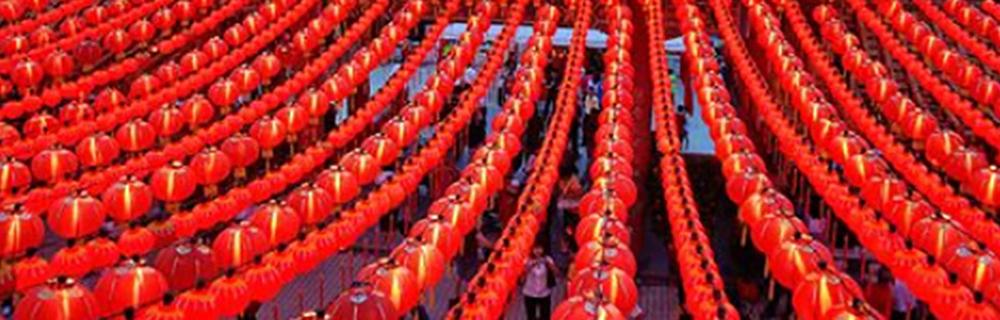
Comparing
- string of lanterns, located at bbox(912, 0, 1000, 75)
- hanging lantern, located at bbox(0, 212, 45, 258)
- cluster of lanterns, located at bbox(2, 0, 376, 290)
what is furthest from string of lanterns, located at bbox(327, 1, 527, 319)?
string of lanterns, located at bbox(912, 0, 1000, 75)

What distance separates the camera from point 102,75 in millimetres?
13906

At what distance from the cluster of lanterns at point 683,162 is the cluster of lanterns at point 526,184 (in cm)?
92

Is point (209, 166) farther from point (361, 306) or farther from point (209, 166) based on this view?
point (361, 306)

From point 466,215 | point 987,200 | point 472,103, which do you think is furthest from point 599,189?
point 472,103

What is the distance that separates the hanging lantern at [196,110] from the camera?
40.5ft

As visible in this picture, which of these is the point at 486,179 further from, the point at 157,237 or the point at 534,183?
the point at 157,237

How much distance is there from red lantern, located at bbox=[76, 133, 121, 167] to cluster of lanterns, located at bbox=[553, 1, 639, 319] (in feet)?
12.3

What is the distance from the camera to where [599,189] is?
408 inches

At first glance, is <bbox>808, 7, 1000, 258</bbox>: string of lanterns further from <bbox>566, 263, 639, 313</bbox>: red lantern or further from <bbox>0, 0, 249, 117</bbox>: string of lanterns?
<bbox>0, 0, 249, 117</bbox>: string of lanterns

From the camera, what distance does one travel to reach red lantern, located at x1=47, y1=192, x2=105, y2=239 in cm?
980

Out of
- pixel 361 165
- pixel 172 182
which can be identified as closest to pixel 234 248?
pixel 172 182

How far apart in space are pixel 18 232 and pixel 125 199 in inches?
39.2

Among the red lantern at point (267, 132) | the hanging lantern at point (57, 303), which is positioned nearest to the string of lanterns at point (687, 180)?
the red lantern at point (267, 132)

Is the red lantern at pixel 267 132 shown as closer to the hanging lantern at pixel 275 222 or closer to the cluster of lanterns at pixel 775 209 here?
the hanging lantern at pixel 275 222
